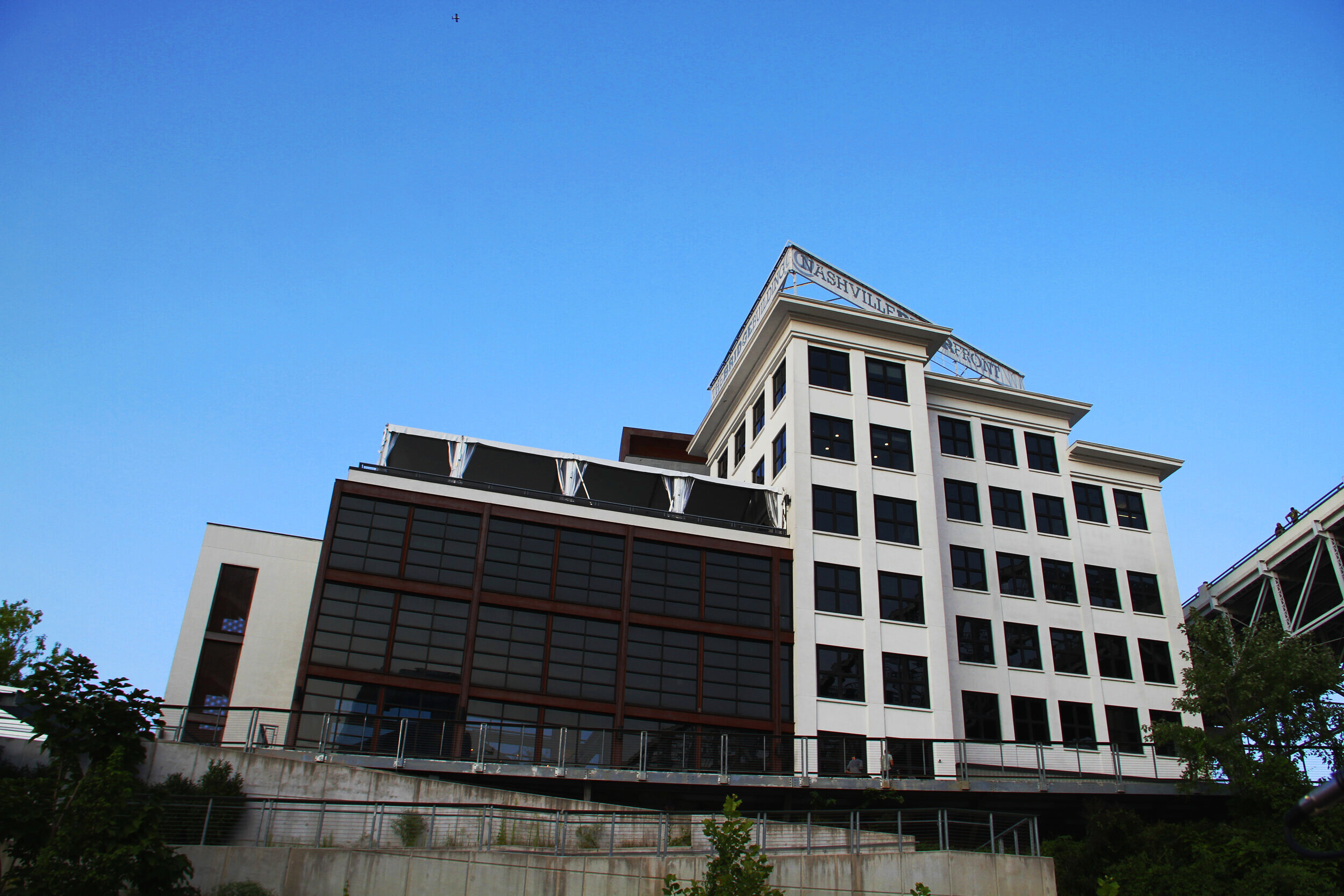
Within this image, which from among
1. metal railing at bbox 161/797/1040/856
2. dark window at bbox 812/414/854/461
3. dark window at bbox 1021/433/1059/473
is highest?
dark window at bbox 1021/433/1059/473

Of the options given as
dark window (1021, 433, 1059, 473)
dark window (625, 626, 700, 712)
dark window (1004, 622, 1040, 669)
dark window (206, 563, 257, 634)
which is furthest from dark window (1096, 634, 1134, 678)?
dark window (206, 563, 257, 634)

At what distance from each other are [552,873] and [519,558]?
50.4ft

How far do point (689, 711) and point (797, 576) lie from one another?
6439 mm

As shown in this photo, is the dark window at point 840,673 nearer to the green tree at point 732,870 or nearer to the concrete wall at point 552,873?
the concrete wall at point 552,873

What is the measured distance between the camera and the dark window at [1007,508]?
44.0 metres

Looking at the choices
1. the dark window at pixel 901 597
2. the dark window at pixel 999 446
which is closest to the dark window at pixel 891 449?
the dark window at pixel 901 597

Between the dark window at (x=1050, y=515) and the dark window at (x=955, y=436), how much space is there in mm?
3414

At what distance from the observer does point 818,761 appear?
32.1 metres

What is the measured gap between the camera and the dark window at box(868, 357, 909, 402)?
43.0m

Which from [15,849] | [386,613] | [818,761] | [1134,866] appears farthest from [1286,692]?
[15,849]

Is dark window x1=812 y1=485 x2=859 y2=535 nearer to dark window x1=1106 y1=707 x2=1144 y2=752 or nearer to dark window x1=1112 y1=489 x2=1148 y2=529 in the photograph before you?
dark window x1=1106 y1=707 x2=1144 y2=752

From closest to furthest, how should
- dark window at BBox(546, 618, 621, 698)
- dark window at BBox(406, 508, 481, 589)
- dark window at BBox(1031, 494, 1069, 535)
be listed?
dark window at BBox(546, 618, 621, 698) < dark window at BBox(406, 508, 481, 589) < dark window at BBox(1031, 494, 1069, 535)

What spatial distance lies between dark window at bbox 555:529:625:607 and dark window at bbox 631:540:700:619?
0.56 meters

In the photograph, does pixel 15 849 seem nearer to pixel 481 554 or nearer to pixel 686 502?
pixel 481 554
